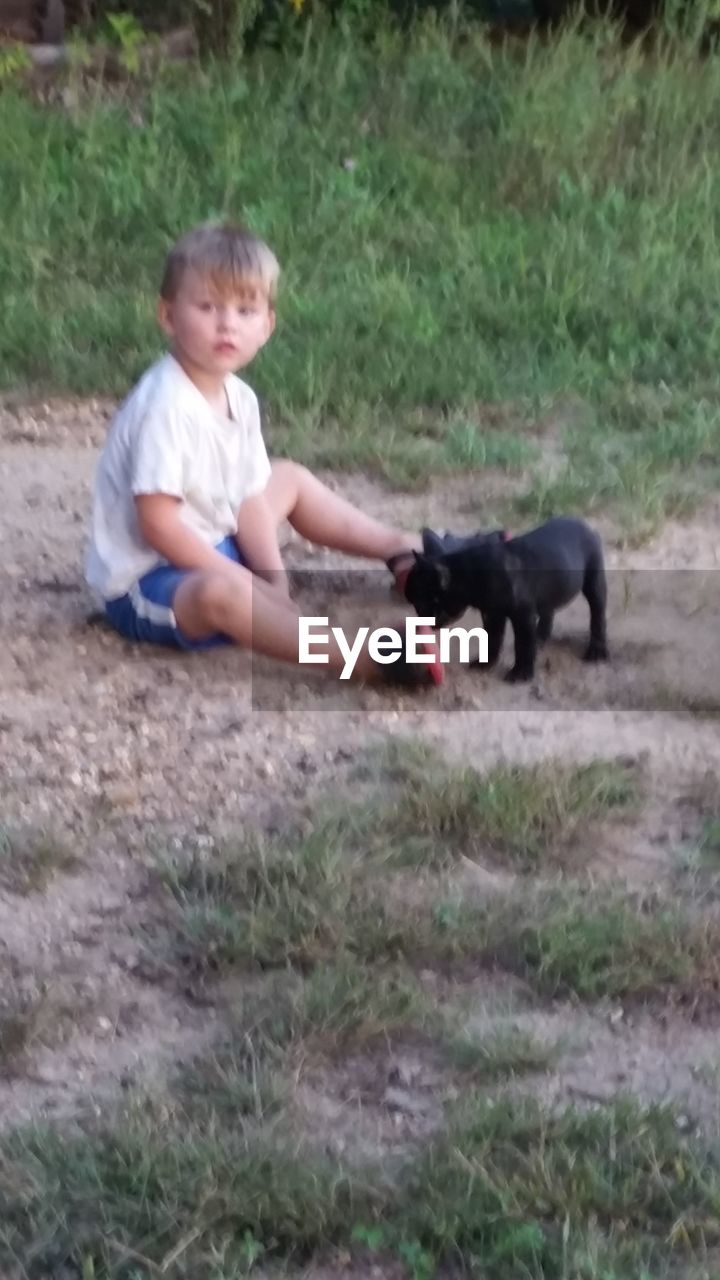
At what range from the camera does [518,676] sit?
3859 millimetres

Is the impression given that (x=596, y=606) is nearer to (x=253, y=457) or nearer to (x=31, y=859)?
(x=253, y=457)

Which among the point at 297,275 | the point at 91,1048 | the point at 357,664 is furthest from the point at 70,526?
the point at 91,1048

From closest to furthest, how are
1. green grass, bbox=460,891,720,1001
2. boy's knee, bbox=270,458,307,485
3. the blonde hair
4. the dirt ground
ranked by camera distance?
the dirt ground → green grass, bbox=460,891,720,1001 → the blonde hair → boy's knee, bbox=270,458,307,485

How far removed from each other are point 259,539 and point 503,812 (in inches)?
49.0

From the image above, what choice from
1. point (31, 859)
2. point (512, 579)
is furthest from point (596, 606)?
point (31, 859)

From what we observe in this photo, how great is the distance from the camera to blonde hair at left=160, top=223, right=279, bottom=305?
3.81 m

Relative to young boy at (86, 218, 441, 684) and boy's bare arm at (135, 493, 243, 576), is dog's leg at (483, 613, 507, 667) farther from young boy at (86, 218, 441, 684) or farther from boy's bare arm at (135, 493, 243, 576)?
boy's bare arm at (135, 493, 243, 576)

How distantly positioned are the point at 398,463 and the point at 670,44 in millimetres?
4428

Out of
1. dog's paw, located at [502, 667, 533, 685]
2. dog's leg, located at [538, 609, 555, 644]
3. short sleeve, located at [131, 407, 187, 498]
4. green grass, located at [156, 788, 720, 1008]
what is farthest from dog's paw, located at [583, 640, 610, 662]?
green grass, located at [156, 788, 720, 1008]

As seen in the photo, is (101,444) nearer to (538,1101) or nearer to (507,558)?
(507,558)

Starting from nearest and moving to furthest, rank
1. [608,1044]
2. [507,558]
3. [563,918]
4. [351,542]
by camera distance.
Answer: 1. [608,1044]
2. [563,918]
3. [507,558]
4. [351,542]

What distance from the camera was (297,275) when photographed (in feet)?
21.4

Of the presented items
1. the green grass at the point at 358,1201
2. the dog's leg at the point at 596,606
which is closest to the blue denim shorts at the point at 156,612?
the dog's leg at the point at 596,606

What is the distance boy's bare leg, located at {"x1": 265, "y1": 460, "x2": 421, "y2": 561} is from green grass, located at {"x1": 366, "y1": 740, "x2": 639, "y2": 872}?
43.2 inches
